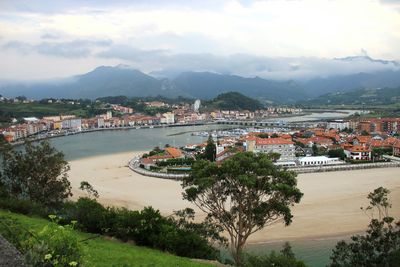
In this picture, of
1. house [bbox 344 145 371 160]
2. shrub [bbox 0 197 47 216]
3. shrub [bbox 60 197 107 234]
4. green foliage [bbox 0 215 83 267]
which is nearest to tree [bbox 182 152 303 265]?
shrub [bbox 60 197 107 234]

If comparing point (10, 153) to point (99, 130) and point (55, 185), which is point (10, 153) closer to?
point (55, 185)

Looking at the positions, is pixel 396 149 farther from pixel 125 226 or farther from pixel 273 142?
pixel 125 226

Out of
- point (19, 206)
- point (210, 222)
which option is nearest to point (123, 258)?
point (210, 222)

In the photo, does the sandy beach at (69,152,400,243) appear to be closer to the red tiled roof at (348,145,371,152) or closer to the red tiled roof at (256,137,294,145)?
the red tiled roof at (348,145,371,152)

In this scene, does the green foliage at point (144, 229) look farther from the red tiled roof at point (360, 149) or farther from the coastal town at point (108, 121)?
the coastal town at point (108, 121)

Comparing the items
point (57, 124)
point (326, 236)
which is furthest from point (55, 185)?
point (57, 124)
